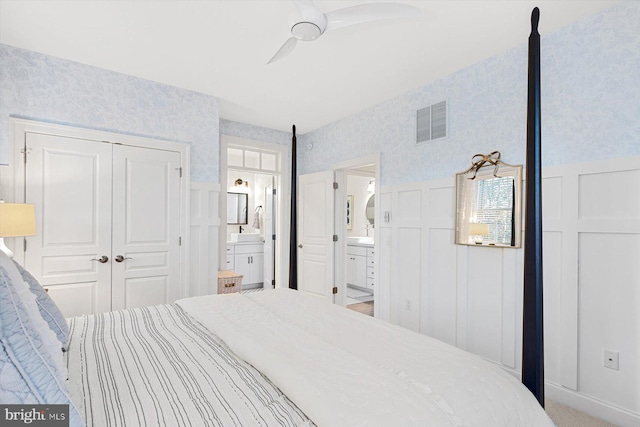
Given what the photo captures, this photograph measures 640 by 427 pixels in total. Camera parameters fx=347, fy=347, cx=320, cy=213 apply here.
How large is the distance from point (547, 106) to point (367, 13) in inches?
60.5

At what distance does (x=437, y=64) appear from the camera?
296 cm

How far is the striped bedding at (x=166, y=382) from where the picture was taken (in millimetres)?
943

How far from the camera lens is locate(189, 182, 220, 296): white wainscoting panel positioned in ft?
11.8

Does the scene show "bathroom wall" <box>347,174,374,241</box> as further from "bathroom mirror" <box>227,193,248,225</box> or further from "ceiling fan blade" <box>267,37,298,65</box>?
"ceiling fan blade" <box>267,37,298,65</box>

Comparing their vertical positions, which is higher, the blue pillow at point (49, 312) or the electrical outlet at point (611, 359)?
the blue pillow at point (49, 312)

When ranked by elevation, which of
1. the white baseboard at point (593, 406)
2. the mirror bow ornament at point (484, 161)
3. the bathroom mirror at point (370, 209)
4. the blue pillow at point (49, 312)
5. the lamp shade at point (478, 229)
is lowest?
the white baseboard at point (593, 406)

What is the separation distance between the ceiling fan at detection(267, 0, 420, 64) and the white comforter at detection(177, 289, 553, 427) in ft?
5.00

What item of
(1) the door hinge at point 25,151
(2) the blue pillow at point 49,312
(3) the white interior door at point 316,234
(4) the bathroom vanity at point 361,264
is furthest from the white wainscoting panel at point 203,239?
(4) the bathroom vanity at point 361,264

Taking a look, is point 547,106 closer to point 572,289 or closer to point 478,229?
point 478,229

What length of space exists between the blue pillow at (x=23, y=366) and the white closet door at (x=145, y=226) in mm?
2496

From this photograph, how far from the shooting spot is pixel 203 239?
3666 millimetres

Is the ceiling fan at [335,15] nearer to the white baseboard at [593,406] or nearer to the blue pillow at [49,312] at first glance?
the blue pillow at [49,312]

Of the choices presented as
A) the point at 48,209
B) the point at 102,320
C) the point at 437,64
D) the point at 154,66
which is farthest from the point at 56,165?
the point at 437,64

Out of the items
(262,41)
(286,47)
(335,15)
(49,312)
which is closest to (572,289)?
(335,15)
